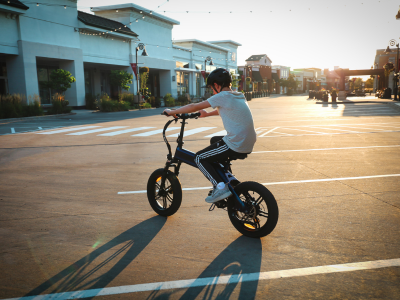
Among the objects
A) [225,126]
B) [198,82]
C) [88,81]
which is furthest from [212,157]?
[198,82]

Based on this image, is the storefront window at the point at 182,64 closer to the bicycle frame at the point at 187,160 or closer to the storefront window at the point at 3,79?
the storefront window at the point at 3,79

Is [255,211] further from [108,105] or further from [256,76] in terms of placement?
[256,76]

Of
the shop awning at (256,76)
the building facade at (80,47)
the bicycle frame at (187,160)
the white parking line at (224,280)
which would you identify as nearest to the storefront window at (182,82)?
the building facade at (80,47)

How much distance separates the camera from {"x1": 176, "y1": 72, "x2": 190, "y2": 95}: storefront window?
52.3 m

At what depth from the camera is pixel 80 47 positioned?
33.0 metres

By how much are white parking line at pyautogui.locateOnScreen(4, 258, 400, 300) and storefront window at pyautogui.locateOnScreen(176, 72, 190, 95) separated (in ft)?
162

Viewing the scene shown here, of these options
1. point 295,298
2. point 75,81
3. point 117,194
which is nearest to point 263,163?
point 117,194

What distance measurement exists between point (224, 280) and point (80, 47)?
33476 millimetres

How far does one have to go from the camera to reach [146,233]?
4305 mm

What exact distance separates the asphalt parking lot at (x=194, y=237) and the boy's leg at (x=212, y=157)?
0.70 meters

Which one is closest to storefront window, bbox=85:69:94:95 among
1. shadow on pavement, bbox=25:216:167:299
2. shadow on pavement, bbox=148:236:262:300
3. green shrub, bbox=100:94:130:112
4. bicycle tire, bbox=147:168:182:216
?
green shrub, bbox=100:94:130:112

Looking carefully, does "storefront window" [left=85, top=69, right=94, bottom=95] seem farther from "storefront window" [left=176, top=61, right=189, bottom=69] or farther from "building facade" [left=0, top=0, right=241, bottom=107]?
"storefront window" [left=176, top=61, right=189, bottom=69]

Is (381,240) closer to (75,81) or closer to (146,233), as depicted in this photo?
(146,233)

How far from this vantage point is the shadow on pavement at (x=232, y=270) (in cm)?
294
